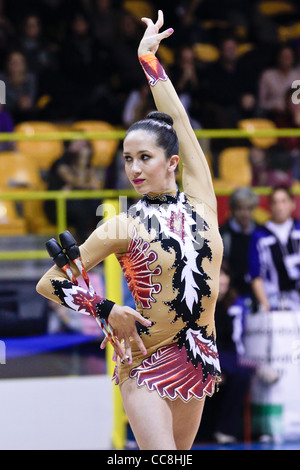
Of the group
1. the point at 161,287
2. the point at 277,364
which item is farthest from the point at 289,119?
the point at 161,287

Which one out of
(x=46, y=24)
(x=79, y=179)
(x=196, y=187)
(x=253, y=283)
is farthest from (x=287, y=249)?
(x=46, y=24)

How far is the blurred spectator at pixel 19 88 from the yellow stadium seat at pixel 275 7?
3.77 m

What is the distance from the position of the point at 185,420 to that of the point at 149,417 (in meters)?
0.26

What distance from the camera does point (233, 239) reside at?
20.8 feet

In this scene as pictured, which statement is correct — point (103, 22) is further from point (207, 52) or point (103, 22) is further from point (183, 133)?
point (183, 133)

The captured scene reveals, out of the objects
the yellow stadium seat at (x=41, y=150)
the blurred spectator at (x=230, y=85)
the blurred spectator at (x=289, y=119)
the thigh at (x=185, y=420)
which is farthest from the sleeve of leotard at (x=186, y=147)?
the blurred spectator at (x=230, y=85)

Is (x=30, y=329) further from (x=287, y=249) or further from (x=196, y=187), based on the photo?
(x=196, y=187)

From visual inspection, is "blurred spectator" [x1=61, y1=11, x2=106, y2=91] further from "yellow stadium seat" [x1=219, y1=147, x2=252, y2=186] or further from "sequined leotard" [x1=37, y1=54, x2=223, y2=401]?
"sequined leotard" [x1=37, y1=54, x2=223, y2=401]

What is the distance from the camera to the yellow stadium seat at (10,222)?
6.99 metres

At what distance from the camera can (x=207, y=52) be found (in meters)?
9.84

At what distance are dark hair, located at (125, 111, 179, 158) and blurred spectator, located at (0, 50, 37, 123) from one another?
5.44m

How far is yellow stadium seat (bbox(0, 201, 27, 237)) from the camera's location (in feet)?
22.9

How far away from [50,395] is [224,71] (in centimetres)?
483

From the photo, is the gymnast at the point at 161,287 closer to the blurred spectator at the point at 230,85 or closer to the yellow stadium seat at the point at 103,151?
the yellow stadium seat at the point at 103,151
